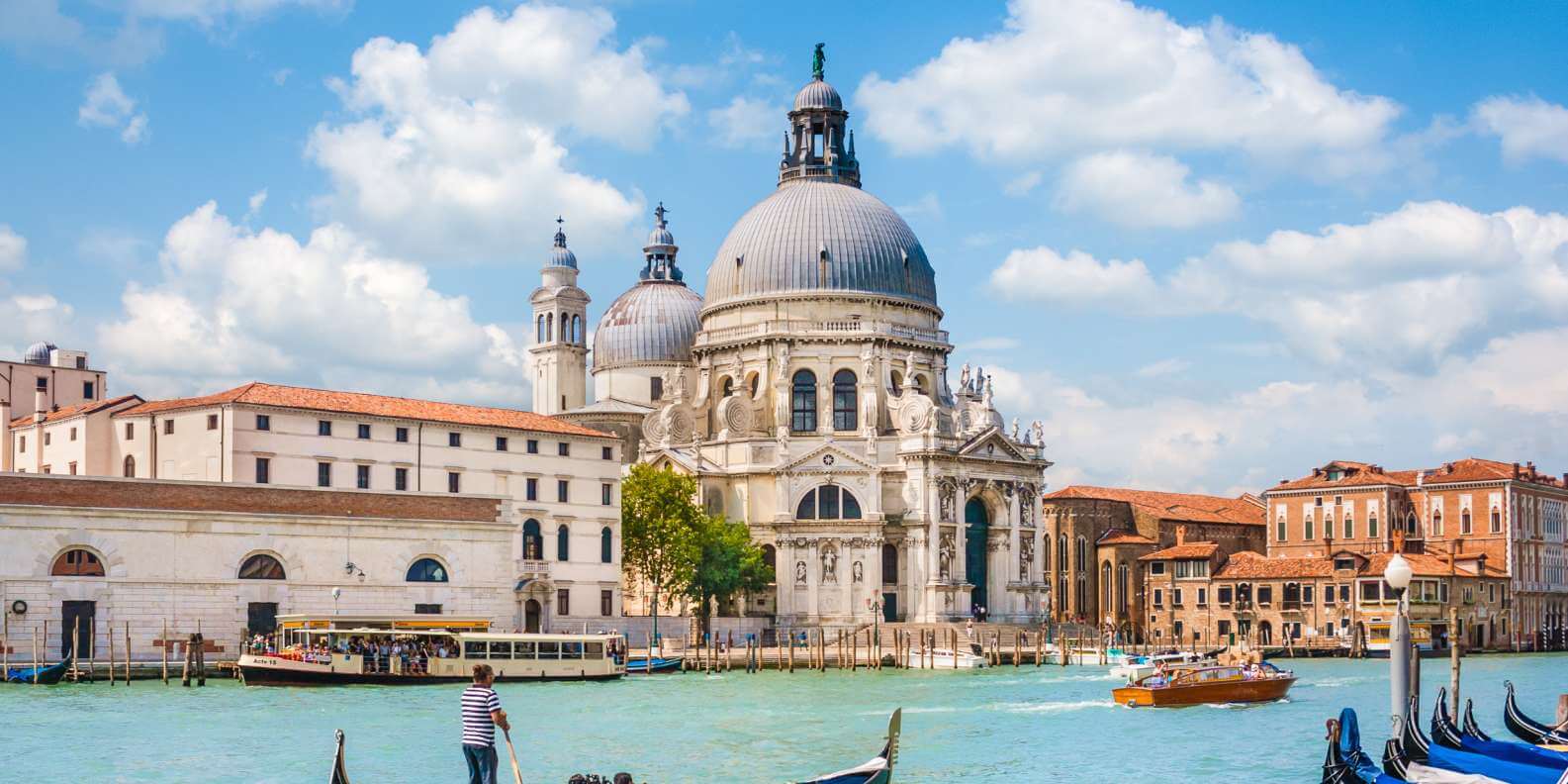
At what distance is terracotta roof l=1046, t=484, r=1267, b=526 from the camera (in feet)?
276

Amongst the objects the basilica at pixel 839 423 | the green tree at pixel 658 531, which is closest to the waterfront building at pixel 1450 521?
the basilica at pixel 839 423

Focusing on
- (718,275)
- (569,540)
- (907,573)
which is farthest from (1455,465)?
(569,540)

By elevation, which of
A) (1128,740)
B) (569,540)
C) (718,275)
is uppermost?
(718,275)

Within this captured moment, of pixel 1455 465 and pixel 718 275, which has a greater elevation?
pixel 718 275

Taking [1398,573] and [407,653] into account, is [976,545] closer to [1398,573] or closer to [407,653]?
[407,653]

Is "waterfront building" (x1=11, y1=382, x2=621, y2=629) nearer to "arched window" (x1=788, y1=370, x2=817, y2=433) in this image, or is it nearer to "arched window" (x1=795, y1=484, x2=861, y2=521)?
"arched window" (x1=795, y1=484, x2=861, y2=521)

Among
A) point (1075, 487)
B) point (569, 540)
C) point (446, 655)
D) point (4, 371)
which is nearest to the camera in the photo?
point (446, 655)

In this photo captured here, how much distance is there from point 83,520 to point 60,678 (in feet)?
13.1

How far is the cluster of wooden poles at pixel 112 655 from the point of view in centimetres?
4238

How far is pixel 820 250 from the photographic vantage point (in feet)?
244

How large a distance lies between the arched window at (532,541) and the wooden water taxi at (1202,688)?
21.6 metres

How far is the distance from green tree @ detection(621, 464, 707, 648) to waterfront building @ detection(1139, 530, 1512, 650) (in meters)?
20.7

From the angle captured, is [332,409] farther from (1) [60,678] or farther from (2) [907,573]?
(2) [907,573]

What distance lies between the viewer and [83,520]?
1745 inches
